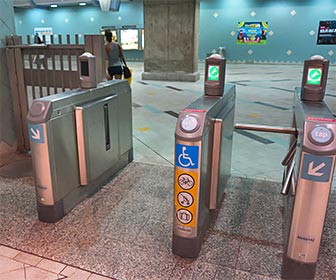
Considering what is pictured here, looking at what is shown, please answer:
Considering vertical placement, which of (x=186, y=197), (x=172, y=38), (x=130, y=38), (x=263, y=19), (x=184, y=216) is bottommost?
(x=184, y=216)

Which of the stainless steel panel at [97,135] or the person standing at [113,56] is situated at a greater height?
the person standing at [113,56]

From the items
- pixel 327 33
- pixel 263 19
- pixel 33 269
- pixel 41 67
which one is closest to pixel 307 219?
pixel 33 269

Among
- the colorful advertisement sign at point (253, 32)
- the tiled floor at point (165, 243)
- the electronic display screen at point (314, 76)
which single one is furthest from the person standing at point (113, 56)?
the colorful advertisement sign at point (253, 32)

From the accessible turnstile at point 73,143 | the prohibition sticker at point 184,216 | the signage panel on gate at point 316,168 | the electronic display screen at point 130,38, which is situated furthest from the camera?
the electronic display screen at point 130,38

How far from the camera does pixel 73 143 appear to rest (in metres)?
2.16

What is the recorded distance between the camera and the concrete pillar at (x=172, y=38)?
8375 mm

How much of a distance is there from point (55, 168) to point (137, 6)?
1438 cm

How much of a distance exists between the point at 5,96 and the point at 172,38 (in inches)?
242

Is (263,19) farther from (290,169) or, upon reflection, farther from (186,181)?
(186,181)

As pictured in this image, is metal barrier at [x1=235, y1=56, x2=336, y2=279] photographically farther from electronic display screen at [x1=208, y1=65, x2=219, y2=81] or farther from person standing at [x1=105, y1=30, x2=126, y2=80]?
person standing at [x1=105, y1=30, x2=126, y2=80]

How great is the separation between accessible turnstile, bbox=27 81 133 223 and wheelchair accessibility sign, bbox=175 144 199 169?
31.8 inches

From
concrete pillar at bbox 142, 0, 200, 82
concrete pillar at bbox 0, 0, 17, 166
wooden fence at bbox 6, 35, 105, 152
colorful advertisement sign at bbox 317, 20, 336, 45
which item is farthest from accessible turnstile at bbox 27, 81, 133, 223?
colorful advertisement sign at bbox 317, 20, 336, 45

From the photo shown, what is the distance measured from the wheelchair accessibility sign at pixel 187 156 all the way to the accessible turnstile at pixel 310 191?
45 cm

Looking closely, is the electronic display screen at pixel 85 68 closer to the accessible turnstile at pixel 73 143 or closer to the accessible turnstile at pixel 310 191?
the accessible turnstile at pixel 73 143
